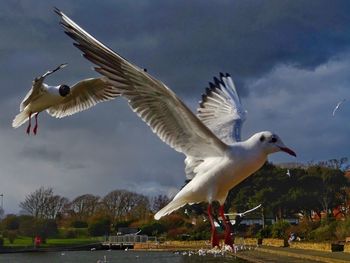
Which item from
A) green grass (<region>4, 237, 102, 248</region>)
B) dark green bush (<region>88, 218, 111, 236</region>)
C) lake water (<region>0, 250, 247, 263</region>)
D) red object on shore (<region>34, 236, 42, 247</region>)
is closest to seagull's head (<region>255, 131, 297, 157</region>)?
lake water (<region>0, 250, 247, 263</region>)

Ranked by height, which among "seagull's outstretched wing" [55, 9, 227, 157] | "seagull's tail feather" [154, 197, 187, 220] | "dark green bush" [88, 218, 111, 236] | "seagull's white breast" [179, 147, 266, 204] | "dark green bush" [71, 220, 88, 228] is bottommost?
"seagull's tail feather" [154, 197, 187, 220]

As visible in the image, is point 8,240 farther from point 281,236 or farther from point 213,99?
point 213,99

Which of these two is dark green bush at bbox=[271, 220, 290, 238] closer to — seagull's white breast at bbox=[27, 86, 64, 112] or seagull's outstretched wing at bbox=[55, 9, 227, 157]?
seagull's white breast at bbox=[27, 86, 64, 112]

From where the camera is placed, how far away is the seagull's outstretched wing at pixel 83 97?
28.5ft

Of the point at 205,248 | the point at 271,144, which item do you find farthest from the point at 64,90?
the point at 205,248

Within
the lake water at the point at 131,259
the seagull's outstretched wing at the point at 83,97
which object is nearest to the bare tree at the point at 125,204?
the lake water at the point at 131,259

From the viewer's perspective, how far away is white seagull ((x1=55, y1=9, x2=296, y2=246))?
15.1ft

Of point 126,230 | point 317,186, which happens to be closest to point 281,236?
point 317,186

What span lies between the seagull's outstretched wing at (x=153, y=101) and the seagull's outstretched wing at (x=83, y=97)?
360cm

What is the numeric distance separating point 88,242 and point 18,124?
5491cm

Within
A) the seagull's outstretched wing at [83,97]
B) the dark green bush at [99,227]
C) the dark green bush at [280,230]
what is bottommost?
the dark green bush at [280,230]

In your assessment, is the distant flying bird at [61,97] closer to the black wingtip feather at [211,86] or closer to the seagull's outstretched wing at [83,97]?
the seagull's outstretched wing at [83,97]

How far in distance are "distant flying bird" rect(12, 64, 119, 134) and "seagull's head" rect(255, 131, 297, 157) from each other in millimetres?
3243

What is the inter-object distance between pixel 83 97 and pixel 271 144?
475cm
